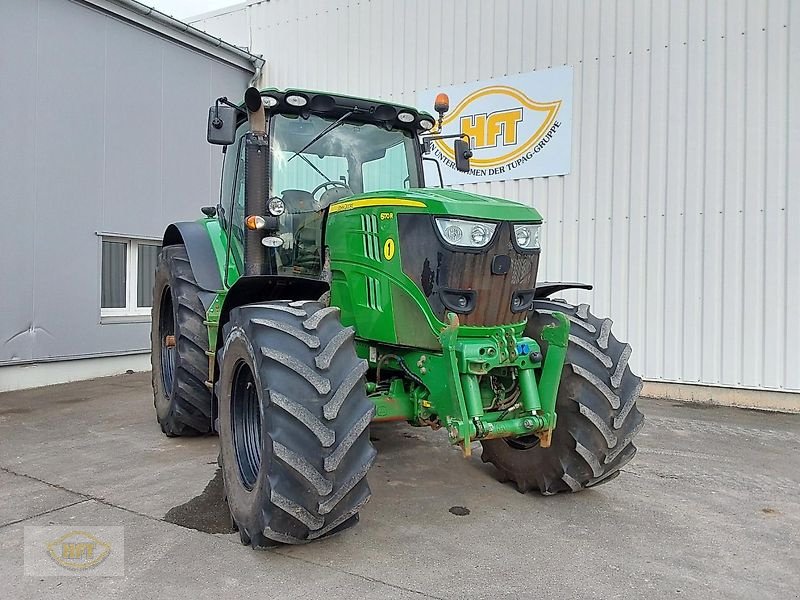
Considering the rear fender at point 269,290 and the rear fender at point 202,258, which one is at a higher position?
the rear fender at point 202,258

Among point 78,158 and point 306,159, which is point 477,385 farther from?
point 78,158

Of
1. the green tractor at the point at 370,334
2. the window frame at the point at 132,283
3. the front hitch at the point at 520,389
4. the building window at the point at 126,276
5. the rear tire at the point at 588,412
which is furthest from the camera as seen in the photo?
the window frame at the point at 132,283

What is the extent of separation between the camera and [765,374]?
291 inches

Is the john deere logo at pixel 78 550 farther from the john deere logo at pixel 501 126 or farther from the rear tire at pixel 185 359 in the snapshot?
the john deere logo at pixel 501 126

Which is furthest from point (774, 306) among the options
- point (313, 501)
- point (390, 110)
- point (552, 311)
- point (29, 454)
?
point (29, 454)

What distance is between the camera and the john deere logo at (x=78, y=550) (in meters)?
3.36

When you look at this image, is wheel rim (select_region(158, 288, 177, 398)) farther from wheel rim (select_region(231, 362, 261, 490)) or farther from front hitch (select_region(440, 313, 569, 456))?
front hitch (select_region(440, 313, 569, 456))

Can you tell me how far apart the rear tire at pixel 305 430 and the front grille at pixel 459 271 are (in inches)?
20.4

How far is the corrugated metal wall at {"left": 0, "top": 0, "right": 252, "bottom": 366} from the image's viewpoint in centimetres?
795

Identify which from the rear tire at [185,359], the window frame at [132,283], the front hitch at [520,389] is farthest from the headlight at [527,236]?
the window frame at [132,283]

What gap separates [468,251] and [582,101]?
224 inches

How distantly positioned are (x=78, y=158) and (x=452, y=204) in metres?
6.68

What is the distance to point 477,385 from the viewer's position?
3.63 meters

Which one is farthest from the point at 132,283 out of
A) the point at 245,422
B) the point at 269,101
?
the point at 245,422
